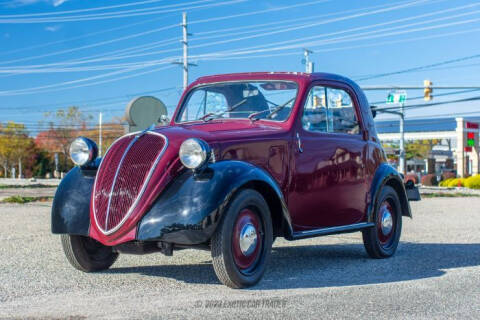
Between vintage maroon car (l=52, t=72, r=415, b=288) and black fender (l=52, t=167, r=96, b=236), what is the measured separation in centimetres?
1

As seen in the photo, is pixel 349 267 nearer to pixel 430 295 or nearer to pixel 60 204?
pixel 430 295

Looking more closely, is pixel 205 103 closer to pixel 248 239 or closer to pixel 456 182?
pixel 248 239

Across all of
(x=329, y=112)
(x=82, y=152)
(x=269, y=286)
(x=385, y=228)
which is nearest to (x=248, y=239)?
(x=269, y=286)

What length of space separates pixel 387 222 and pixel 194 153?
3325 millimetres

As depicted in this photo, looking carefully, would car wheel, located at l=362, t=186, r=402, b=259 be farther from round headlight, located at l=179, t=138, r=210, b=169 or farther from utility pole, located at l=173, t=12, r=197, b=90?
utility pole, located at l=173, t=12, r=197, b=90

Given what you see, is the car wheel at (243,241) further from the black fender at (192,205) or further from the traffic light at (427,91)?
the traffic light at (427,91)

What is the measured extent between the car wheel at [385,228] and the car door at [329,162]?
282mm

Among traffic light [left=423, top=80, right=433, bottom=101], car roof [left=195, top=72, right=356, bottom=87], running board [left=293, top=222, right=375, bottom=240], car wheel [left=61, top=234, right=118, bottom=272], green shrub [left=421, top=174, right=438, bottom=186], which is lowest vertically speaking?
green shrub [left=421, top=174, right=438, bottom=186]

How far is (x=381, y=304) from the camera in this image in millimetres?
4824

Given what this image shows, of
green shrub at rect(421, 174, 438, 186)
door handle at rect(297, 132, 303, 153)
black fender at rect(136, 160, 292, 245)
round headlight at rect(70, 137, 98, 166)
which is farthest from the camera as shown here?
green shrub at rect(421, 174, 438, 186)

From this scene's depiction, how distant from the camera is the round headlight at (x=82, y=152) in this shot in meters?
5.98

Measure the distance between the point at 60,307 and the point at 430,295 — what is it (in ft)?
9.22

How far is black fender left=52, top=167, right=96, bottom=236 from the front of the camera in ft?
18.5

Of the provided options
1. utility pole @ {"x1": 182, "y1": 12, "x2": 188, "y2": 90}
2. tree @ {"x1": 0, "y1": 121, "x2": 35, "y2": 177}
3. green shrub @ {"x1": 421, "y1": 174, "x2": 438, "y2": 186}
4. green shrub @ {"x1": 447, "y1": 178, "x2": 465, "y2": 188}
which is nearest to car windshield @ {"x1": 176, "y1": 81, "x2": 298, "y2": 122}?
green shrub @ {"x1": 447, "y1": 178, "x2": 465, "y2": 188}
